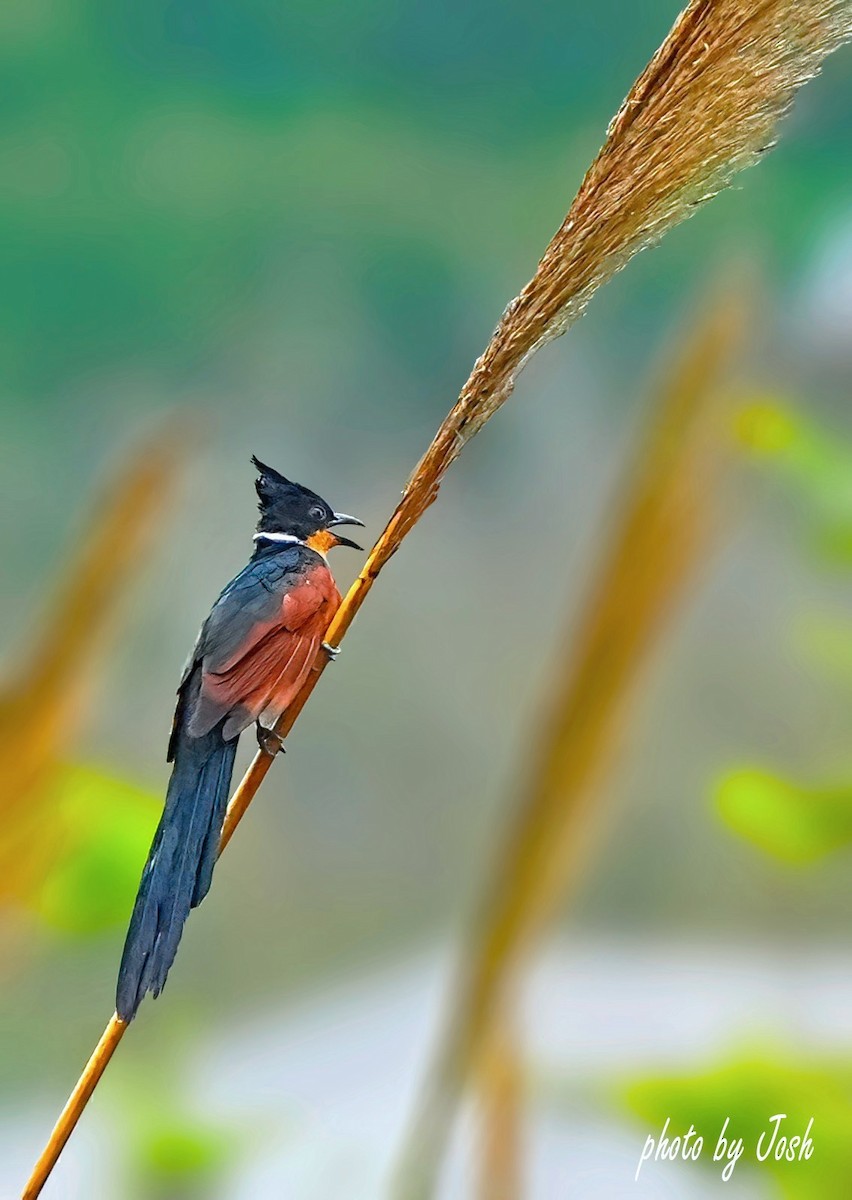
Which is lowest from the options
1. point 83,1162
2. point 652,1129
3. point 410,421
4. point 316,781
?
point 83,1162

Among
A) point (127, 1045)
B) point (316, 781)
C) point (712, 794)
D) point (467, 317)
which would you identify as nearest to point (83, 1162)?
point (127, 1045)

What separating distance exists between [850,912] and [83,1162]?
92 centimetres

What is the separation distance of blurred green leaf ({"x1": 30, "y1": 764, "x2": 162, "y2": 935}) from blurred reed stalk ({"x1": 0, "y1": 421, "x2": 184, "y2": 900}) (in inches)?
0.8

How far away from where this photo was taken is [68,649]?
3.85 ft

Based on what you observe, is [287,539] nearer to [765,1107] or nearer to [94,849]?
[94,849]

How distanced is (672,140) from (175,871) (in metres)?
0.63

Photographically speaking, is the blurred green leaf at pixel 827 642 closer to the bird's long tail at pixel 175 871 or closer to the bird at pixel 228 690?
the bird at pixel 228 690

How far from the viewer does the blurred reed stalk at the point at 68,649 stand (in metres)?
1.13

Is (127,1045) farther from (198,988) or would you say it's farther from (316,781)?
(316,781)

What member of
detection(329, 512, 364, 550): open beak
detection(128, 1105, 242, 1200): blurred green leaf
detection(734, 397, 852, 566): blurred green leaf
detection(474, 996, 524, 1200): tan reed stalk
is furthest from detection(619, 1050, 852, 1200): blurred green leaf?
detection(329, 512, 364, 550): open beak

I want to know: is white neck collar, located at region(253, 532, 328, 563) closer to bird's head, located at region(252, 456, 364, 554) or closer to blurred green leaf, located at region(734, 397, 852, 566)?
bird's head, located at region(252, 456, 364, 554)

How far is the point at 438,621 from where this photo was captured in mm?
1242

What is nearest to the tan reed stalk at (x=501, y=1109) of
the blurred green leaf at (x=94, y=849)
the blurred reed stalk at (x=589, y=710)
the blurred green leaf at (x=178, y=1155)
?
the blurred reed stalk at (x=589, y=710)

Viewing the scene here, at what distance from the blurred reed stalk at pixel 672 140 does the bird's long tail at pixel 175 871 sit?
0.49ft
